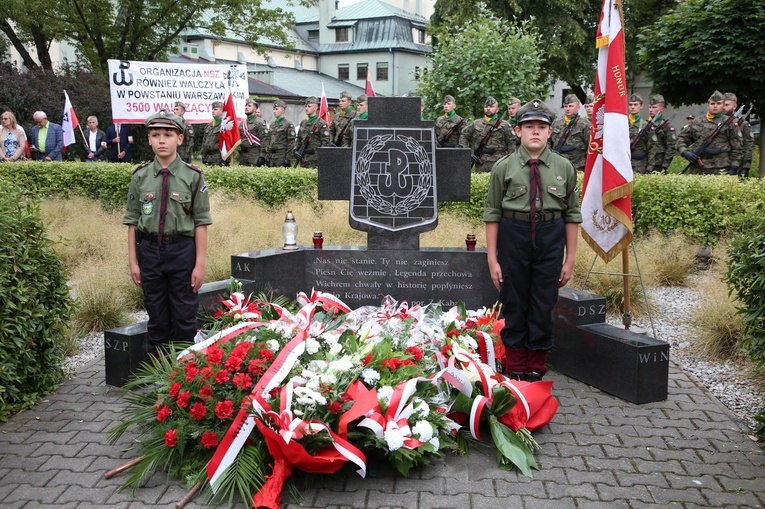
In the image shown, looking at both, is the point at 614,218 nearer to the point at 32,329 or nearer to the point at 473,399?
the point at 473,399

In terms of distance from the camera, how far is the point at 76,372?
575 cm

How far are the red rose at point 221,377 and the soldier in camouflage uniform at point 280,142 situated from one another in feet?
43.8

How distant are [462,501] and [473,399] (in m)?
0.79

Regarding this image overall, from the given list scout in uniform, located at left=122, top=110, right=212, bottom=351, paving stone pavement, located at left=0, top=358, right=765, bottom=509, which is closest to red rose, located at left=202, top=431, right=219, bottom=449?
paving stone pavement, located at left=0, top=358, right=765, bottom=509

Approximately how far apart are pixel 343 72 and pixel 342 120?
46983 millimetres

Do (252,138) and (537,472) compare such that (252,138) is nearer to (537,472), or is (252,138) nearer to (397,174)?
(397,174)

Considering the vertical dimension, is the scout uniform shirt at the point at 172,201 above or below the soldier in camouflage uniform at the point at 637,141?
below

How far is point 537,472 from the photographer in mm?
4051

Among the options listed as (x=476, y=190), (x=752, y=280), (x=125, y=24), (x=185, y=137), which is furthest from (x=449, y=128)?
(x=125, y=24)

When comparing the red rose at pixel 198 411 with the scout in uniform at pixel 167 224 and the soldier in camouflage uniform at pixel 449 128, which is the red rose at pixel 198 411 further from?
the soldier in camouflage uniform at pixel 449 128

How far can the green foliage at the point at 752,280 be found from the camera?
4453 millimetres

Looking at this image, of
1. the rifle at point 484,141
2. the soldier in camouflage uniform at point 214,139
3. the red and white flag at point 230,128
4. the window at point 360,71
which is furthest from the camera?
the window at point 360,71

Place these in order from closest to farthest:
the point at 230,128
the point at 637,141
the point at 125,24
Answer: the point at 637,141, the point at 230,128, the point at 125,24

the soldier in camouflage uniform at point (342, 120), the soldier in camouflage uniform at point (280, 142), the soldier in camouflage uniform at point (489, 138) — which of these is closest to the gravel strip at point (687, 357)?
the soldier in camouflage uniform at point (489, 138)
